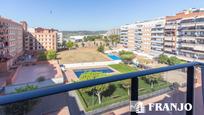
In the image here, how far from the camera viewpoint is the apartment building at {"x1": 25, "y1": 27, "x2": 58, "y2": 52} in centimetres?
3081

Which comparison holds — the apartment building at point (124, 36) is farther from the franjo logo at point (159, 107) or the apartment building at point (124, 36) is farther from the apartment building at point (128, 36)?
the franjo logo at point (159, 107)

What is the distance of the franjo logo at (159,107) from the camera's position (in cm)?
112

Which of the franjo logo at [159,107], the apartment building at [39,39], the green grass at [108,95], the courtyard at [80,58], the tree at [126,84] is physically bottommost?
the courtyard at [80,58]

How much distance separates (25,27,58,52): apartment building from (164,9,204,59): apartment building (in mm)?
17040

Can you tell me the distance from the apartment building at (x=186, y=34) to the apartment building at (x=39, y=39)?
17.0 m

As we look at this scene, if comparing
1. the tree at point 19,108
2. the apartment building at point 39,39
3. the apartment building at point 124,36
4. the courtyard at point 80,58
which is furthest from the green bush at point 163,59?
the tree at point 19,108

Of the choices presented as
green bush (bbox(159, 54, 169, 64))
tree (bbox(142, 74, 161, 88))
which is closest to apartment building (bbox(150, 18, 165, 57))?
green bush (bbox(159, 54, 169, 64))

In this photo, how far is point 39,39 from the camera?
103 ft

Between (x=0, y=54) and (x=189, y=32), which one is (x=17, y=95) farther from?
(x=189, y=32)

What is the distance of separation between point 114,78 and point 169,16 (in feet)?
94.7

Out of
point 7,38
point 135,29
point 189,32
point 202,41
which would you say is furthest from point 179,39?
point 7,38

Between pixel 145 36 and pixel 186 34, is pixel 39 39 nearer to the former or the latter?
pixel 145 36

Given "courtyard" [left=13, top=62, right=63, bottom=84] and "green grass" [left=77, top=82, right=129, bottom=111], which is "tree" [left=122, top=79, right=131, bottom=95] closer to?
"green grass" [left=77, top=82, right=129, bottom=111]

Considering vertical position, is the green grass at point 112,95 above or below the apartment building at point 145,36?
below
